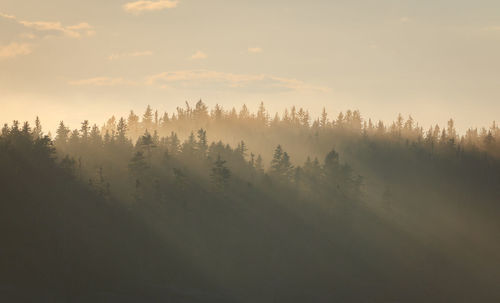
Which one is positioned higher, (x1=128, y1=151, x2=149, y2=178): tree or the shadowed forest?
(x1=128, y1=151, x2=149, y2=178): tree

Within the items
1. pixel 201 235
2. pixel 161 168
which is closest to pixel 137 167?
pixel 161 168

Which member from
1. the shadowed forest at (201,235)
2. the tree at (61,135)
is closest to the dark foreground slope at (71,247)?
the shadowed forest at (201,235)

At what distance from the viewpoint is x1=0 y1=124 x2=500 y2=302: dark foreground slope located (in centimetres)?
11706

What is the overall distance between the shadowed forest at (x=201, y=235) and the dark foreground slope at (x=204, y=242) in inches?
12.6

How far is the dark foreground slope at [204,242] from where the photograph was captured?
117 metres

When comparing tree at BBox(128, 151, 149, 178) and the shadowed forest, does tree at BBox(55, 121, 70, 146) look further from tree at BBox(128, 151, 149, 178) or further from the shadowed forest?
tree at BBox(128, 151, 149, 178)

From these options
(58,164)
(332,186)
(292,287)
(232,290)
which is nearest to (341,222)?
(332,186)

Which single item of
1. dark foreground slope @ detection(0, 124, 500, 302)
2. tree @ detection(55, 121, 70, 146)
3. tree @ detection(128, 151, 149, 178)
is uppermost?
tree @ detection(55, 121, 70, 146)

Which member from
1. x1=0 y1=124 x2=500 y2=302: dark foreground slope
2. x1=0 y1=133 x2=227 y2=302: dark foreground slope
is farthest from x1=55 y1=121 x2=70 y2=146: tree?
x1=0 y1=133 x2=227 y2=302: dark foreground slope

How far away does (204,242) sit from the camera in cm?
13888

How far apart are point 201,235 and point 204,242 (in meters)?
2.20

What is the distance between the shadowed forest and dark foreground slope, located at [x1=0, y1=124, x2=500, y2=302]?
12.6 inches

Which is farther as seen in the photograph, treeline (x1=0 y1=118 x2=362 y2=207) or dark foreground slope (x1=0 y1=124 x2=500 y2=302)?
treeline (x1=0 y1=118 x2=362 y2=207)

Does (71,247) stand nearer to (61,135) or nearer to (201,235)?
(201,235)
